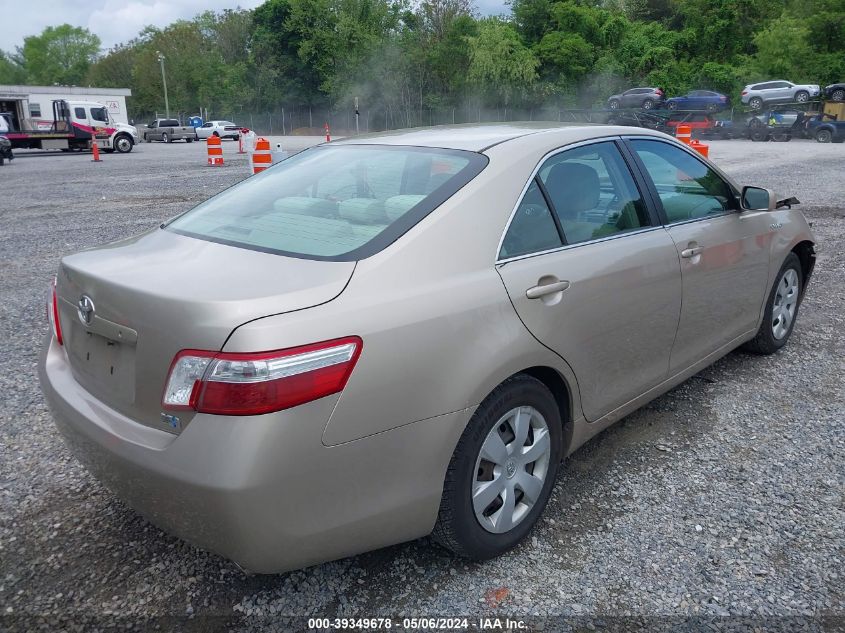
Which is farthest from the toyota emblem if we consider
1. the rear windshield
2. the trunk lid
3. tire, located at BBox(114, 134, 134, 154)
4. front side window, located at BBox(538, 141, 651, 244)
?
tire, located at BBox(114, 134, 134, 154)

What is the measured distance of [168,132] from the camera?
1865 inches

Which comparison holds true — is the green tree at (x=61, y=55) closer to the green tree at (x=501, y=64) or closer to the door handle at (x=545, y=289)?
the green tree at (x=501, y=64)

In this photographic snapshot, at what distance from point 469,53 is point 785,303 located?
55362 millimetres

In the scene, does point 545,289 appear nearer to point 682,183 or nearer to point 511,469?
point 511,469

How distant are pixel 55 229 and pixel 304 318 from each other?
938 cm

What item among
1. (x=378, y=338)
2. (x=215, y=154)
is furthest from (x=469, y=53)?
(x=378, y=338)

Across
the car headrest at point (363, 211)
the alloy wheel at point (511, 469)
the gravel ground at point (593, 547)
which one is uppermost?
the car headrest at point (363, 211)

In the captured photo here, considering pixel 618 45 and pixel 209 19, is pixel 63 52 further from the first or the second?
pixel 618 45

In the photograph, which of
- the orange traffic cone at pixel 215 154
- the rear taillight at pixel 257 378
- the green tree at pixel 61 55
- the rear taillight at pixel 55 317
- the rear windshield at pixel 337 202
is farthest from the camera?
the green tree at pixel 61 55

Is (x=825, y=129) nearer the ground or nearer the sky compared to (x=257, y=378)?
nearer the sky

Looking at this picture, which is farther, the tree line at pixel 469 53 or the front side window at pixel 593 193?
the tree line at pixel 469 53

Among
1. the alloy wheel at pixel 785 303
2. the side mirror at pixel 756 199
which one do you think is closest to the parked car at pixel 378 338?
the side mirror at pixel 756 199

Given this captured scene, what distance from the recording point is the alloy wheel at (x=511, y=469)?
2.54m

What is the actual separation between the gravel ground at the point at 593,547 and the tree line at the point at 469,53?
157ft
